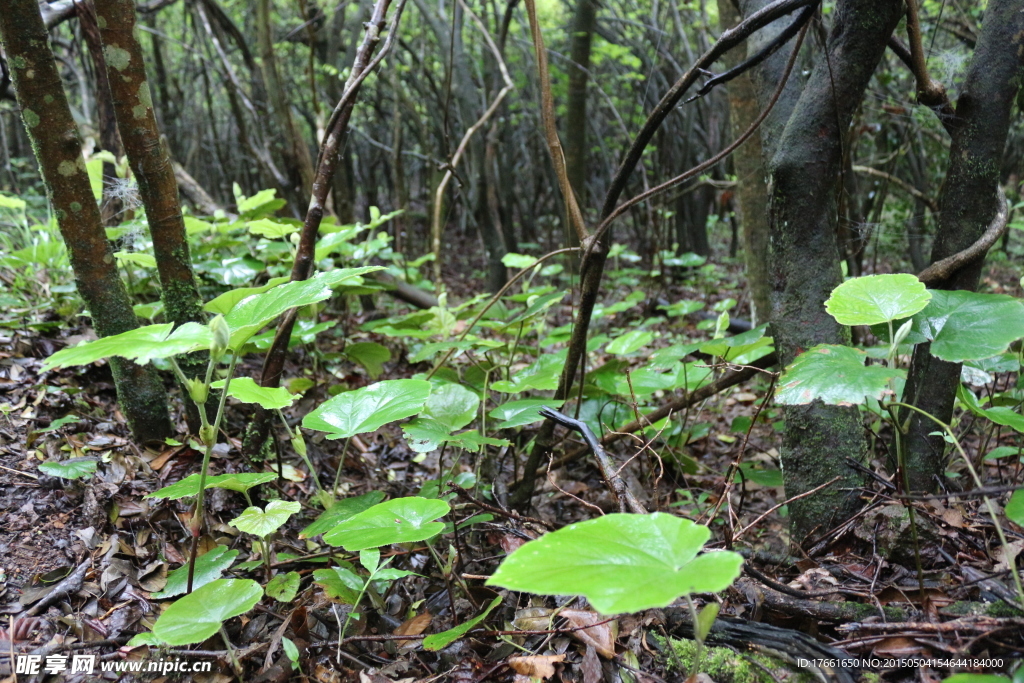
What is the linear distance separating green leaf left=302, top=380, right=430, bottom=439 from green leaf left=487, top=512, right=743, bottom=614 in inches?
23.2

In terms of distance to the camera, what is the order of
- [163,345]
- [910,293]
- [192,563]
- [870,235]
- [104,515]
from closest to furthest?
[163,345]
[910,293]
[192,563]
[104,515]
[870,235]

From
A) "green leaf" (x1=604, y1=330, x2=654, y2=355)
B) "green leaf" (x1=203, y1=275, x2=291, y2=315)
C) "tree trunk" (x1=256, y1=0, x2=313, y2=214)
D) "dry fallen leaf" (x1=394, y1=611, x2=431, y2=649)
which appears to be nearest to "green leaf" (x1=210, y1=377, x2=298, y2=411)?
"green leaf" (x1=203, y1=275, x2=291, y2=315)

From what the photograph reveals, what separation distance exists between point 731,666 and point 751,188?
245 cm

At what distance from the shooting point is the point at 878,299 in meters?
1.06

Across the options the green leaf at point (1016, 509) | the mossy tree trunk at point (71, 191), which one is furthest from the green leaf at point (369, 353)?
the green leaf at point (1016, 509)

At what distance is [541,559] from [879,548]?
1.06 meters

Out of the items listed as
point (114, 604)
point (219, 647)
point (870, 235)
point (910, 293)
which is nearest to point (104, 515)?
point (114, 604)

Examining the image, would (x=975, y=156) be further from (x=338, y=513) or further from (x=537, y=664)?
(x=338, y=513)

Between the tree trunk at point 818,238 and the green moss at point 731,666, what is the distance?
0.50 metres

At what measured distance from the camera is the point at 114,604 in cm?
138

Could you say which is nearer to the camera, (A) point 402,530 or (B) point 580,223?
(A) point 402,530

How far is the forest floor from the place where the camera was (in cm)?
102

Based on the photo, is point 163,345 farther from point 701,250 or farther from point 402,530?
point 701,250

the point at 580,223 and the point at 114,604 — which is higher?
the point at 580,223
